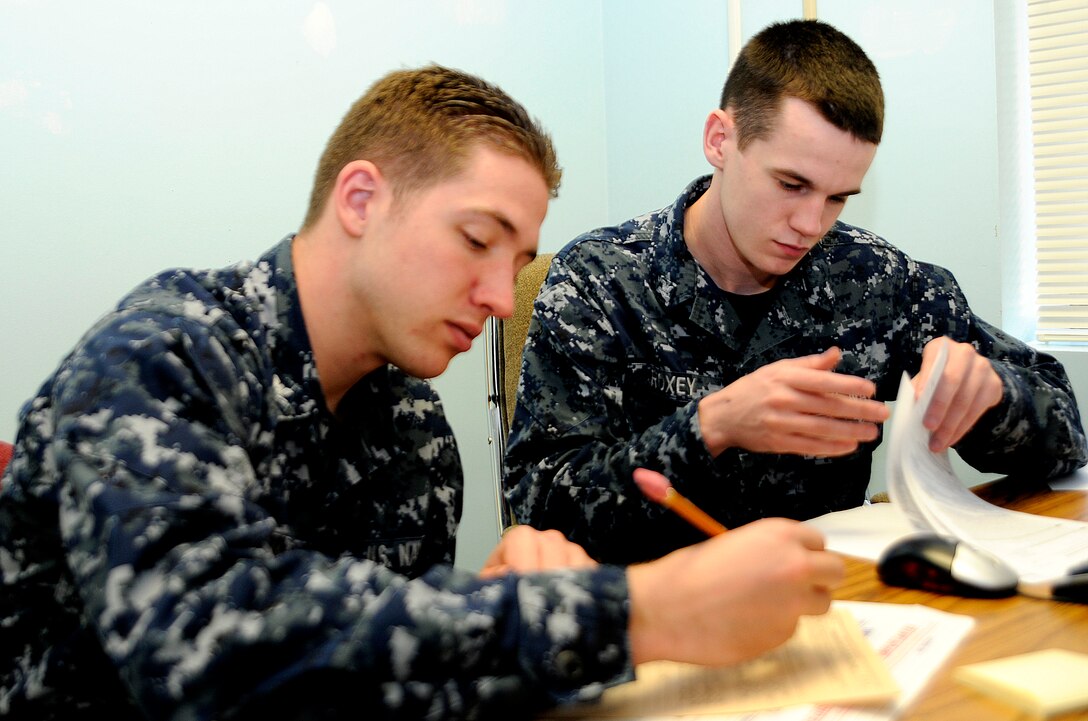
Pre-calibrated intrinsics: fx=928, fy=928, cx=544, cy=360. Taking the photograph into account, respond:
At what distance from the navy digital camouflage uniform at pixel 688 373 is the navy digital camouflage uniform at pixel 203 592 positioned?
20.4 inches

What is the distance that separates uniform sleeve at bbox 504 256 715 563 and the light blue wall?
927mm

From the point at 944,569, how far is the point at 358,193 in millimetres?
643

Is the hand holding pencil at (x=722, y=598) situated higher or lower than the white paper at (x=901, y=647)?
higher

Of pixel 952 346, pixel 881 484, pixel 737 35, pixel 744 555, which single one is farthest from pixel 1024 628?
pixel 737 35

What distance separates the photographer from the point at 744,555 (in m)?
0.60

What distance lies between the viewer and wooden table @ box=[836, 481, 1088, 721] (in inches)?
22.5

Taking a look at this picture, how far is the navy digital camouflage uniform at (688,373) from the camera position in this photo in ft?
3.81

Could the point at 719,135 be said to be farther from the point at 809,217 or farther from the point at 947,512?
the point at 947,512

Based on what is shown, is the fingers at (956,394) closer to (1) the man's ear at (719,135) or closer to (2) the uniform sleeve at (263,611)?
(1) the man's ear at (719,135)

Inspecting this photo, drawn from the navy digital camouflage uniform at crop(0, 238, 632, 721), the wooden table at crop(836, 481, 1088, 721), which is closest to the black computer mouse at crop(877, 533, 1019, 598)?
the wooden table at crop(836, 481, 1088, 721)

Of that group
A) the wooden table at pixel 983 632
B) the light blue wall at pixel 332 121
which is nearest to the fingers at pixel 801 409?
the wooden table at pixel 983 632

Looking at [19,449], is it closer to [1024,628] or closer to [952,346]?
[1024,628]

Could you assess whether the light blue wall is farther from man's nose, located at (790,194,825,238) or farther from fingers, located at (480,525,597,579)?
fingers, located at (480,525,597,579)

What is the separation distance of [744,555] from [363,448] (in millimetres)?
462
